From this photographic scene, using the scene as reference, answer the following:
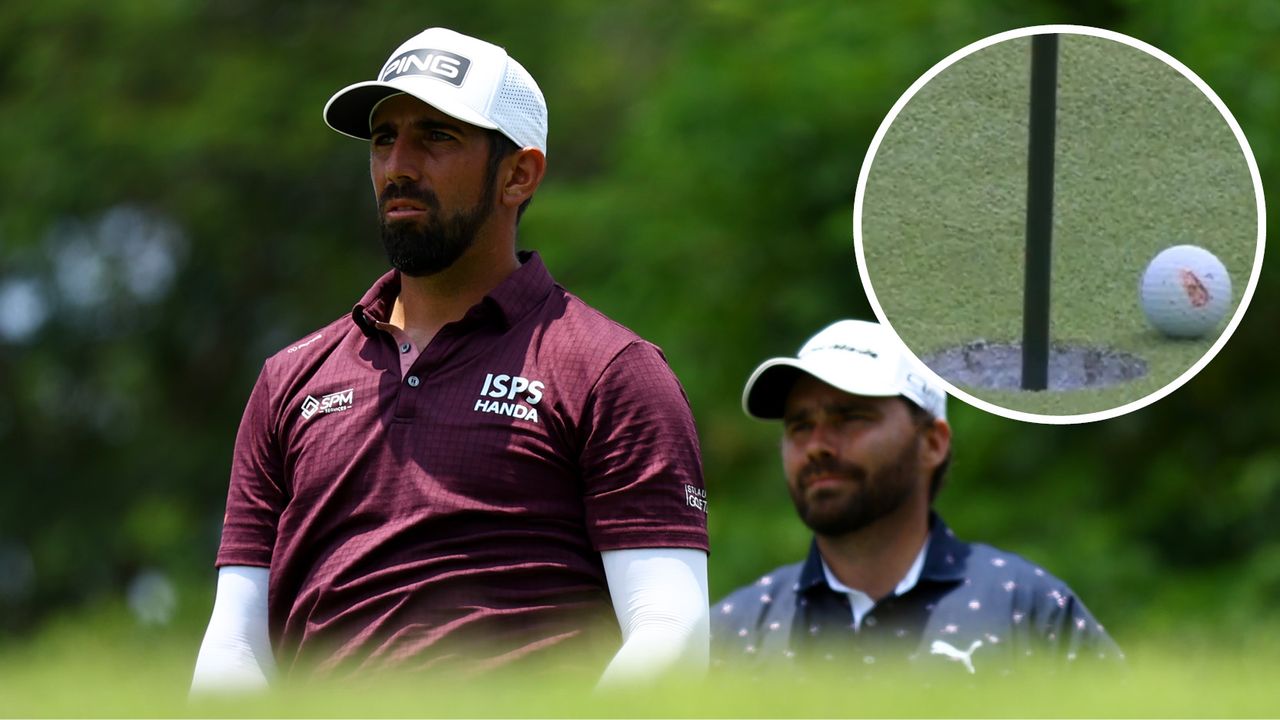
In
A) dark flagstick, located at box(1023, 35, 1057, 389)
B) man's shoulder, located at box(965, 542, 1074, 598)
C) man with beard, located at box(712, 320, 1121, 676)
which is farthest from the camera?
man with beard, located at box(712, 320, 1121, 676)

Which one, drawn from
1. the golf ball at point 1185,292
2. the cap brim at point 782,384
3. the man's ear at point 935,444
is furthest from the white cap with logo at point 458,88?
the man's ear at point 935,444

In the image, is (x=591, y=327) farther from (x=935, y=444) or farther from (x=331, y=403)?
(x=935, y=444)

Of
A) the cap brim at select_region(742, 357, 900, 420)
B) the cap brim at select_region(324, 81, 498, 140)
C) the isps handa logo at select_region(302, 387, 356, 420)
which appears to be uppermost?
the cap brim at select_region(324, 81, 498, 140)

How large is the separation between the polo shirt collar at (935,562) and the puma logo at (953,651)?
0.24 meters

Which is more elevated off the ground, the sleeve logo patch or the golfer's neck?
the golfer's neck

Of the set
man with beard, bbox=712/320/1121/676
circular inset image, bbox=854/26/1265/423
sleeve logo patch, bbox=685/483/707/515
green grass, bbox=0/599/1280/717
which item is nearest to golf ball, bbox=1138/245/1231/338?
circular inset image, bbox=854/26/1265/423

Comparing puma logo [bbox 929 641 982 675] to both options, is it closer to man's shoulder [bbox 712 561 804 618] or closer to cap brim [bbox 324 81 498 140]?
man's shoulder [bbox 712 561 804 618]

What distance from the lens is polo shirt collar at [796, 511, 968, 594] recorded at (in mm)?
5523

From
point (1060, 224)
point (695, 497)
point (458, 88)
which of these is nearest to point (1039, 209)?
point (1060, 224)

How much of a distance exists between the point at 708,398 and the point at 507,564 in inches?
356

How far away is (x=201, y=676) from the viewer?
Answer: 3.92m

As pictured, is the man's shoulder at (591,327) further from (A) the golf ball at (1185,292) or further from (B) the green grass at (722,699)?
(B) the green grass at (722,699)

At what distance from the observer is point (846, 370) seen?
18.5 feet

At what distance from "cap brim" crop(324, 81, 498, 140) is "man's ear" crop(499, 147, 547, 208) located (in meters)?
0.16
